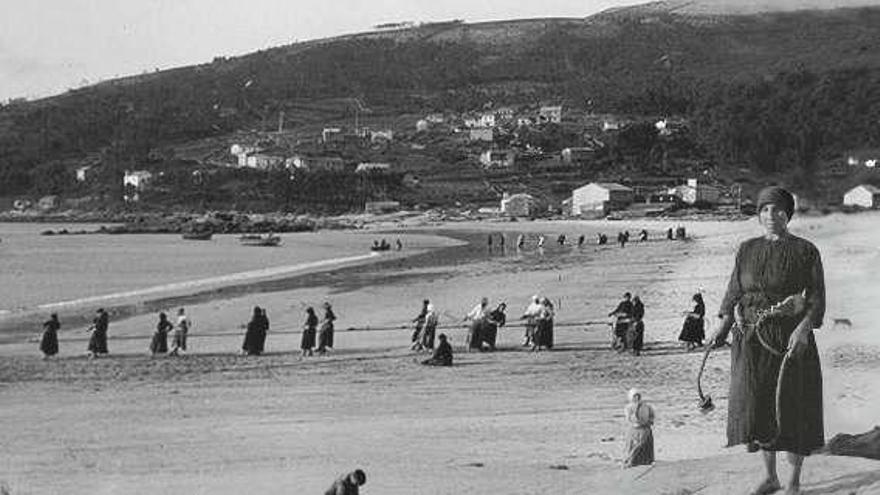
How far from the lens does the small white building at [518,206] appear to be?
105 metres

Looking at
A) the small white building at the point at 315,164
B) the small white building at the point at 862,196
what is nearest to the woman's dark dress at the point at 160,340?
the small white building at the point at 862,196

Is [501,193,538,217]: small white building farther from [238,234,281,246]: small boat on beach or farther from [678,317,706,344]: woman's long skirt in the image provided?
[678,317,706,344]: woman's long skirt

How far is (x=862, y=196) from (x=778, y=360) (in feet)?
103

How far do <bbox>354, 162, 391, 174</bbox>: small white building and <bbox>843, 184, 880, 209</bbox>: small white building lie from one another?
103 m

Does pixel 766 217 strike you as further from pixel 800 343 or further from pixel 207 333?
pixel 207 333

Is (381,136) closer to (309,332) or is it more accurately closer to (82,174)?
(82,174)

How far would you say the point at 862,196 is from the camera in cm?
3500

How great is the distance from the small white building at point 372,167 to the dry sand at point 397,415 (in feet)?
369

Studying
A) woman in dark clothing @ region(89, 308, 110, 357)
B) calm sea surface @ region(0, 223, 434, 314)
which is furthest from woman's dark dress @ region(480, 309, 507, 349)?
calm sea surface @ region(0, 223, 434, 314)

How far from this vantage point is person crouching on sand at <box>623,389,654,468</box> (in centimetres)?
891

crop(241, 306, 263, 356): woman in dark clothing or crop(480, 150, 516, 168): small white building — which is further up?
crop(480, 150, 516, 168): small white building

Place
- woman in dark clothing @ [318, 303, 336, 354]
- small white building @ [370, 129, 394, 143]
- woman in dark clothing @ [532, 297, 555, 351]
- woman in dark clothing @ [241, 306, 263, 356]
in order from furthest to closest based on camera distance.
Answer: small white building @ [370, 129, 394, 143] → woman in dark clothing @ [318, 303, 336, 354] → woman in dark clothing @ [241, 306, 263, 356] → woman in dark clothing @ [532, 297, 555, 351]

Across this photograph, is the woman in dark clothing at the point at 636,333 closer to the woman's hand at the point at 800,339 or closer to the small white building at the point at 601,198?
the woman's hand at the point at 800,339

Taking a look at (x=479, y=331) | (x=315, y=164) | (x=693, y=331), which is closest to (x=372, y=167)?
(x=315, y=164)
